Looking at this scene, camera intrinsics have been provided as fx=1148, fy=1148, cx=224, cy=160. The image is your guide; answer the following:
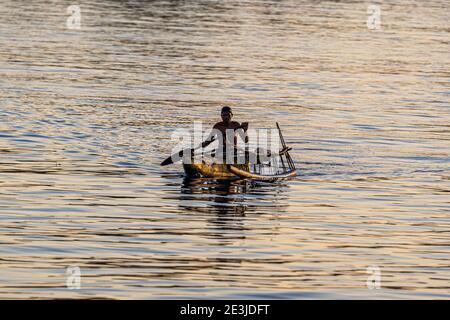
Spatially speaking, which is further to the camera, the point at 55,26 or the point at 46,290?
the point at 55,26

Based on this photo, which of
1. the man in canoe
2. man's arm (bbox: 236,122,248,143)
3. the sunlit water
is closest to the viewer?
the sunlit water

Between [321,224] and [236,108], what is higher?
[236,108]

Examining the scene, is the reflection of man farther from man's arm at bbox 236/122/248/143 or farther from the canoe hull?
the canoe hull

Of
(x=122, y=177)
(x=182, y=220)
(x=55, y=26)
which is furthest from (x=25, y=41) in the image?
(x=182, y=220)

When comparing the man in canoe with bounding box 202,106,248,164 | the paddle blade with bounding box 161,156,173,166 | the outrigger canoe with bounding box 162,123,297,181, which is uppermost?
the man in canoe with bounding box 202,106,248,164

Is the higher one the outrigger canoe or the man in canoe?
the man in canoe

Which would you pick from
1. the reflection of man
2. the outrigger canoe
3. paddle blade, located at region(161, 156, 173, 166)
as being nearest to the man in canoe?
the reflection of man

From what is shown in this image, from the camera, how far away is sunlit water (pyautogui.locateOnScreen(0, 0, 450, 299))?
20812mm

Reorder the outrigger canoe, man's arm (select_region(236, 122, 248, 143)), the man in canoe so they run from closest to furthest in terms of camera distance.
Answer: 1. the outrigger canoe
2. man's arm (select_region(236, 122, 248, 143))
3. the man in canoe

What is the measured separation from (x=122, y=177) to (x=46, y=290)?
1118 centimetres

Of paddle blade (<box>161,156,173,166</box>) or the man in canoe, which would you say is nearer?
paddle blade (<box>161,156,173,166</box>)

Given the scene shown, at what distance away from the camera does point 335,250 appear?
22.7 meters
